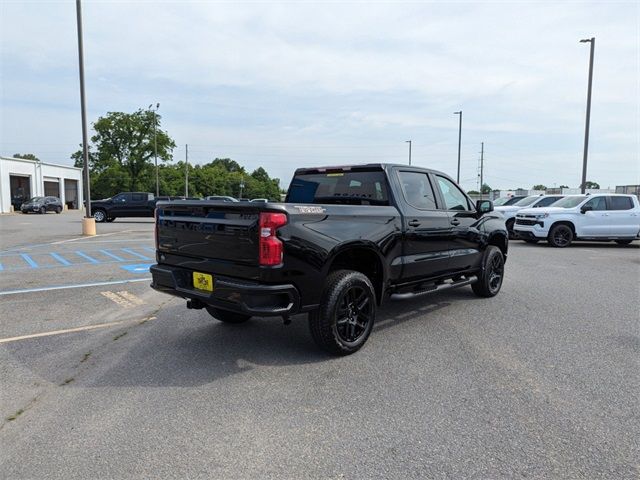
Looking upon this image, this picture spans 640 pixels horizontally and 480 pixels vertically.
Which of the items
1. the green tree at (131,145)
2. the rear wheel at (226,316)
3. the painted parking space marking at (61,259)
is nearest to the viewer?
the rear wheel at (226,316)

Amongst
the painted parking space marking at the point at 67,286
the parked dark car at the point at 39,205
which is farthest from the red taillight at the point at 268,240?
the parked dark car at the point at 39,205

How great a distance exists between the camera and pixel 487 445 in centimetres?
285

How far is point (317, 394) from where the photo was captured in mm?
3572

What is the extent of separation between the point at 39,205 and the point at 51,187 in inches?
590

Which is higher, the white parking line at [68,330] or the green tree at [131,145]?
the green tree at [131,145]

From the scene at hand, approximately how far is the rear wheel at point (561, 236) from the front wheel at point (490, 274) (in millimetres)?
8948

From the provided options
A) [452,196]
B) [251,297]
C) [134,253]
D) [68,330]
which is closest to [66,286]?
[68,330]

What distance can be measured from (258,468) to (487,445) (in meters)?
1.41

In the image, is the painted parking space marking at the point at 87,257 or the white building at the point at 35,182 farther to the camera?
the white building at the point at 35,182

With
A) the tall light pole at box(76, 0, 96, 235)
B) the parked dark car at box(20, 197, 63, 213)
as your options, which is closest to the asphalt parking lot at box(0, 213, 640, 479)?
the tall light pole at box(76, 0, 96, 235)

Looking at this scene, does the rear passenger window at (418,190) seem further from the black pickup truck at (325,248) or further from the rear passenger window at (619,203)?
the rear passenger window at (619,203)

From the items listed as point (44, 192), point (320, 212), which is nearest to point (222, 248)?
point (320, 212)

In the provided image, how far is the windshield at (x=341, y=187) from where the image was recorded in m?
5.22

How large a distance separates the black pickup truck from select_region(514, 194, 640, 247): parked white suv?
9.99 m
